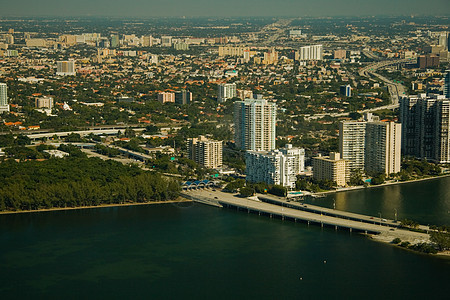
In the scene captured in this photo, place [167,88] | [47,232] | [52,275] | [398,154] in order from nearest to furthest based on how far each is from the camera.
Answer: [52,275] < [47,232] < [398,154] < [167,88]

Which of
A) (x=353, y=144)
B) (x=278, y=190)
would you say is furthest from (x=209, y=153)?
(x=353, y=144)

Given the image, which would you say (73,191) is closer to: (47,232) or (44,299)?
(47,232)

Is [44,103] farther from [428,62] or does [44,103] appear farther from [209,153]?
[428,62]

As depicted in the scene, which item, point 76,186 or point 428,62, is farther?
point 428,62

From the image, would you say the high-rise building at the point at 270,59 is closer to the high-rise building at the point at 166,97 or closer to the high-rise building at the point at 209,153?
the high-rise building at the point at 166,97

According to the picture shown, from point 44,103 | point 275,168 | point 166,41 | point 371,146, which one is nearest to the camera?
point 275,168

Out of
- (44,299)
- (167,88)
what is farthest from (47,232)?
(167,88)
